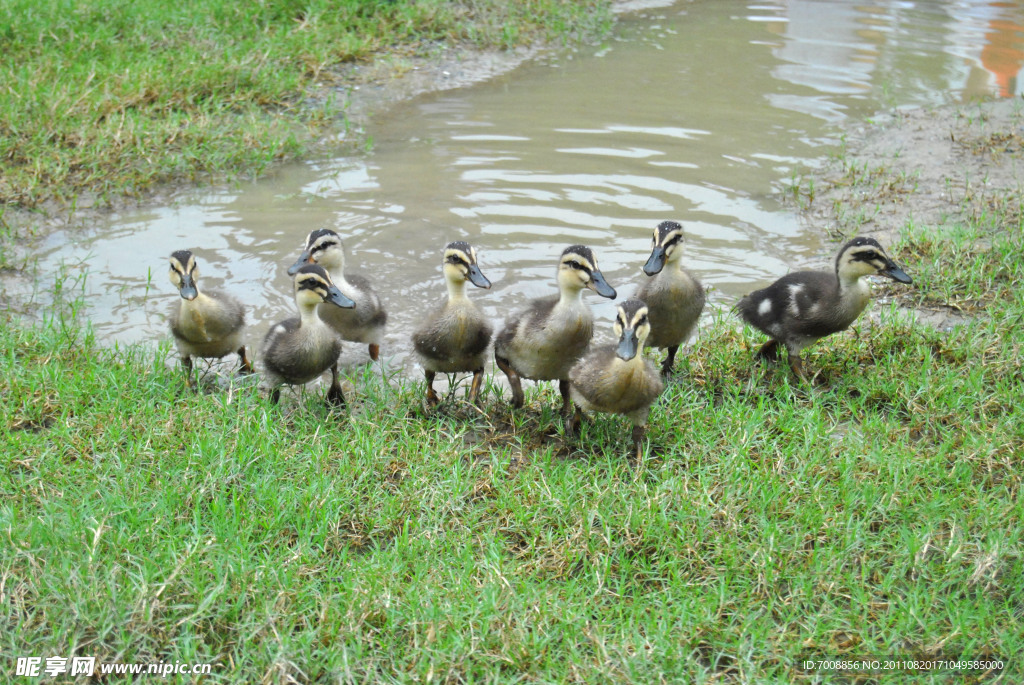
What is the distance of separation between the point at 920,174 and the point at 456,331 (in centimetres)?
543

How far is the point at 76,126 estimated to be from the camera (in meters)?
7.97

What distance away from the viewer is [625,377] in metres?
4.58

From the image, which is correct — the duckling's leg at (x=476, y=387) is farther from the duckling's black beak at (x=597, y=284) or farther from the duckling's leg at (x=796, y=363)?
the duckling's leg at (x=796, y=363)

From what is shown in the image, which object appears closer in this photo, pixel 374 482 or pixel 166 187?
pixel 374 482

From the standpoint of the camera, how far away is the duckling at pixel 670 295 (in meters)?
5.38

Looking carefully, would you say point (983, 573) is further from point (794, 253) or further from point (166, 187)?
point (166, 187)

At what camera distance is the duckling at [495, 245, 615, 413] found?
4.95 metres

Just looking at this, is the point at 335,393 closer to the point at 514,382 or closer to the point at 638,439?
the point at 514,382

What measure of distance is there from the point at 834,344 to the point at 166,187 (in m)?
5.66

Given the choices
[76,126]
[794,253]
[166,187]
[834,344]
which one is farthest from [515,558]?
[76,126]

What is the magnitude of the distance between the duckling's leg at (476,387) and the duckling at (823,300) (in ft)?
5.80

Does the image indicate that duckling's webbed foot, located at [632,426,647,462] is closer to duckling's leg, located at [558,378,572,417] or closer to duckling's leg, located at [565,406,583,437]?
duckling's leg, located at [565,406,583,437]

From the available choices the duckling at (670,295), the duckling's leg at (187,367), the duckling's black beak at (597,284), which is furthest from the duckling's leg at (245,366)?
the duckling at (670,295)

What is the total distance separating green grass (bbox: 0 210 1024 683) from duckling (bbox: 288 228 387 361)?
0.48 metres
